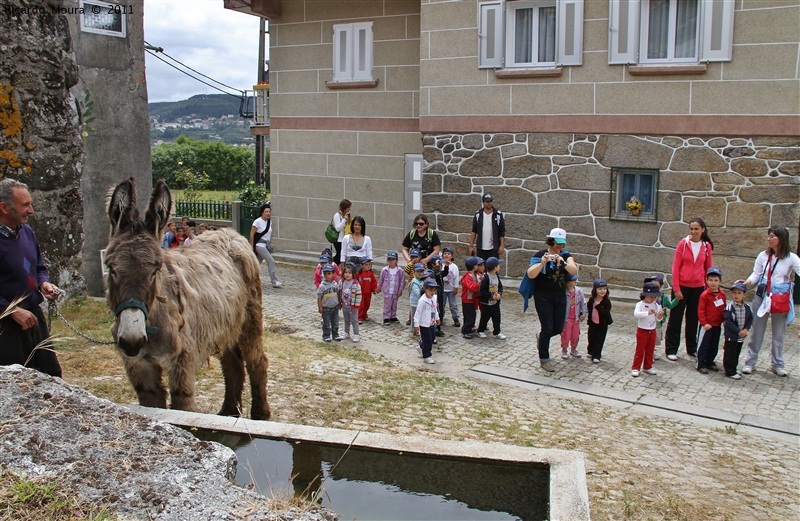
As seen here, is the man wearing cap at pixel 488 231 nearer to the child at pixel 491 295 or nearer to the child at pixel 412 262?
the child at pixel 412 262

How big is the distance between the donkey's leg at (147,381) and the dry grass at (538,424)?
158cm

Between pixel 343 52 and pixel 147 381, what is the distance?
13.0m

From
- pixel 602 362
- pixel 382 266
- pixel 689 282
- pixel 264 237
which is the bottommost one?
pixel 602 362

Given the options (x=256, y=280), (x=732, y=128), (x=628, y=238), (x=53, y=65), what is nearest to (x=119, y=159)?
(x=53, y=65)

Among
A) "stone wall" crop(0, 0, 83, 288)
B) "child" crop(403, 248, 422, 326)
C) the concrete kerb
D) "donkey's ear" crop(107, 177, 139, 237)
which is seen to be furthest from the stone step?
"donkey's ear" crop(107, 177, 139, 237)

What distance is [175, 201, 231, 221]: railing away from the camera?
70.7ft

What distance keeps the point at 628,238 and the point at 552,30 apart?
4172 mm

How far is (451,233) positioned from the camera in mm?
14883

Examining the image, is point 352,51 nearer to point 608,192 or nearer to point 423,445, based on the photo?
point 608,192

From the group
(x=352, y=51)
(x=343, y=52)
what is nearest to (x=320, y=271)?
(x=352, y=51)

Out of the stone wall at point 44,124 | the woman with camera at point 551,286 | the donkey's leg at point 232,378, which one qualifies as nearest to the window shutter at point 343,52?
the woman with camera at point 551,286

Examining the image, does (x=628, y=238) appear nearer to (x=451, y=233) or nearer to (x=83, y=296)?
(x=451, y=233)

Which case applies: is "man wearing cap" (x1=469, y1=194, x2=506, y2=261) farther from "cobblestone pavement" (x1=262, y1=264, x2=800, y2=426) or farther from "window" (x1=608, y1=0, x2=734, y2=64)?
"window" (x1=608, y1=0, x2=734, y2=64)

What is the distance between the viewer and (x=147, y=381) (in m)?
5.17
